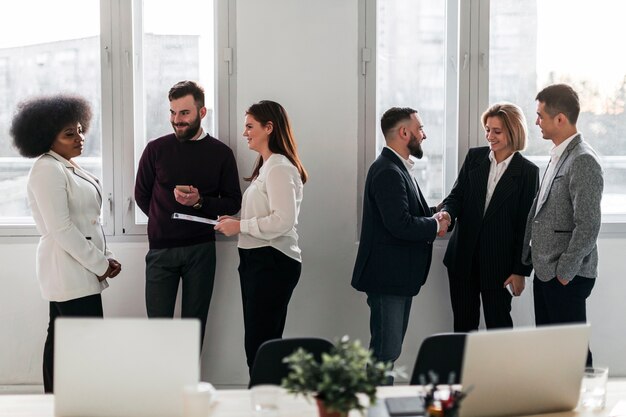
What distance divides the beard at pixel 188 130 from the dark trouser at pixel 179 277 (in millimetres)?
612

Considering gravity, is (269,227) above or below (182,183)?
below

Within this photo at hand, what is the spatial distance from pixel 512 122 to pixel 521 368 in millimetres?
2449

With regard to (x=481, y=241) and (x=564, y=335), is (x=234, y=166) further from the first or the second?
(x=564, y=335)

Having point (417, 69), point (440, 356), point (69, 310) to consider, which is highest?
point (417, 69)

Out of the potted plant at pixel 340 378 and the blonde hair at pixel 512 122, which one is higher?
the blonde hair at pixel 512 122

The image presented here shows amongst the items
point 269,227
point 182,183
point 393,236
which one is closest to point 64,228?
point 182,183

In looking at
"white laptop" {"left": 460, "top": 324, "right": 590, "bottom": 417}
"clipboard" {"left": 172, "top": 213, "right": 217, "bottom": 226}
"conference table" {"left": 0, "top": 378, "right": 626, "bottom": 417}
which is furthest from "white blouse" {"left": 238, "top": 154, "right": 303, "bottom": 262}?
"white laptop" {"left": 460, "top": 324, "right": 590, "bottom": 417}

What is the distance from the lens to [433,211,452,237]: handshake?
13.8ft

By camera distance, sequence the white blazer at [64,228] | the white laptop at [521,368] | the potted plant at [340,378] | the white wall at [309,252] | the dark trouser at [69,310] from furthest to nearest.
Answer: the white wall at [309,252]
the dark trouser at [69,310]
the white blazer at [64,228]
the white laptop at [521,368]
the potted plant at [340,378]

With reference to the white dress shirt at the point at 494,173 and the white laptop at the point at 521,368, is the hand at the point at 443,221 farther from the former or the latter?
the white laptop at the point at 521,368

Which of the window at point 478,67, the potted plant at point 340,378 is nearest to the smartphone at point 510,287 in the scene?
the window at point 478,67

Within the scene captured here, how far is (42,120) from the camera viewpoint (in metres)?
3.94

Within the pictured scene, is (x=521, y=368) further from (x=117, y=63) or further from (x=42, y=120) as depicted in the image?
(x=117, y=63)

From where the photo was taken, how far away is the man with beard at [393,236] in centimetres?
396
